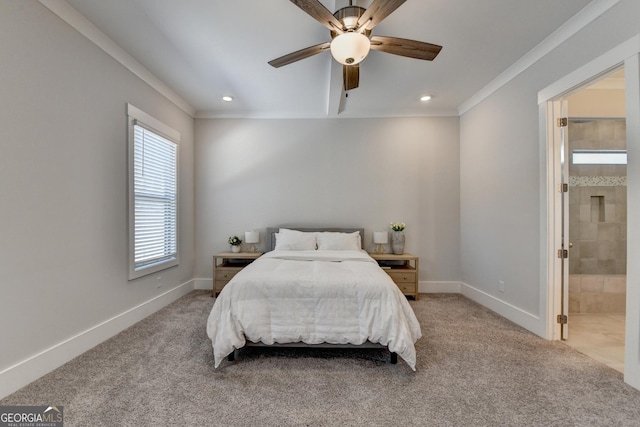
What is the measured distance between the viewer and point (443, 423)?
1.63m

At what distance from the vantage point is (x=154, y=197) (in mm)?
3551

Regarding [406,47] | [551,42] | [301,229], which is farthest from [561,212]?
[301,229]

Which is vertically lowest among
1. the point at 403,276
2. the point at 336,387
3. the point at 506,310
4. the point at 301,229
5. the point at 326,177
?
the point at 336,387

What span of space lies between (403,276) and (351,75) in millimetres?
2775

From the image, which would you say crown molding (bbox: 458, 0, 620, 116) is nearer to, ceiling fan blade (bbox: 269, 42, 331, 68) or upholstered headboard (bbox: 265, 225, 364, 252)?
ceiling fan blade (bbox: 269, 42, 331, 68)

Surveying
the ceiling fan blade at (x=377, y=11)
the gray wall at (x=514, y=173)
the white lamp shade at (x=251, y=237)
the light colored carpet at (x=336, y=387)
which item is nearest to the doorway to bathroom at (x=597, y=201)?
the gray wall at (x=514, y=173)

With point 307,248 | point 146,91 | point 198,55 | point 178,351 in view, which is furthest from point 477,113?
point 178,351

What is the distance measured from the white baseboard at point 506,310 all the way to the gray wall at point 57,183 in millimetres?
4174

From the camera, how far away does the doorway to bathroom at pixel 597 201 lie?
3.61 metres

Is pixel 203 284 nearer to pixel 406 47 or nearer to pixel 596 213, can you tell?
pixel 406 47

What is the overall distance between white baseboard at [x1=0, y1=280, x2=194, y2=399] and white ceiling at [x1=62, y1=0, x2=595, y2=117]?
267 cm

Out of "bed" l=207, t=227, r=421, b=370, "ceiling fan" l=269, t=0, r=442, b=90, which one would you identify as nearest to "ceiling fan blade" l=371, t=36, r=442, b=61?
"ceiling fan" l=269, t=0, r=442, b=90

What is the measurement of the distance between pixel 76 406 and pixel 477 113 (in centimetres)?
500

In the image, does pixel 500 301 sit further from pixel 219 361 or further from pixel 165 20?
pixel 165 20
